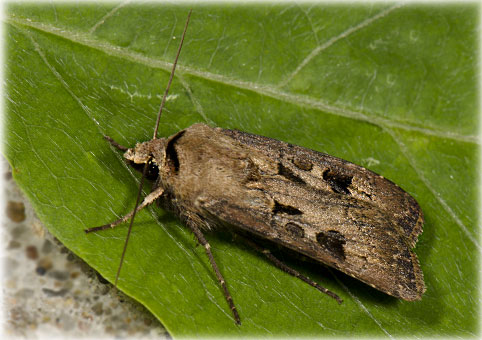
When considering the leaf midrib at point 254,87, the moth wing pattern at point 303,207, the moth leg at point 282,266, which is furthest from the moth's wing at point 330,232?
the leaf midrib at point 254,87

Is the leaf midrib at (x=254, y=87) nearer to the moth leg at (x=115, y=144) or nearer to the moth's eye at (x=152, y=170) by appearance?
the moth leg at (x=115, y=144)

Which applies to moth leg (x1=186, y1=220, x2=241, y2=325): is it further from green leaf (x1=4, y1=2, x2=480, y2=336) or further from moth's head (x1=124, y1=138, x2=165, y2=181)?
moth's head (x1=124, y1=138, x2=165, y2=181)

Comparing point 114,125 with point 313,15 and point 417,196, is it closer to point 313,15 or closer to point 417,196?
point 313,15

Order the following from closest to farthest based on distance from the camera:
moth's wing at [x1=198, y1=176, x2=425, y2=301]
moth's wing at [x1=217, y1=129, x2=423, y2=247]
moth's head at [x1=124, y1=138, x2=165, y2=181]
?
moth's wing at [x1=198, y1=176, x2=425, y2=301] → moth's head at [x1=124, y1=138, x2=165, y2=181] → moth's wing at [x1=217, y1=129, x2=423, y2=247]

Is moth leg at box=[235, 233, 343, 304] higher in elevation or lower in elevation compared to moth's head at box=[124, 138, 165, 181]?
lower

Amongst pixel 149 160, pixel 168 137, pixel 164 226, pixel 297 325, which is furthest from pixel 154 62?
pixel 297 325

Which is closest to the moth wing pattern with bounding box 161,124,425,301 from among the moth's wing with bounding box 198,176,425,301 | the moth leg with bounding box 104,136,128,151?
the moth's wing with bounding box 198,176,425,301

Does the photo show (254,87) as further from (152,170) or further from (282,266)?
(282,266)
